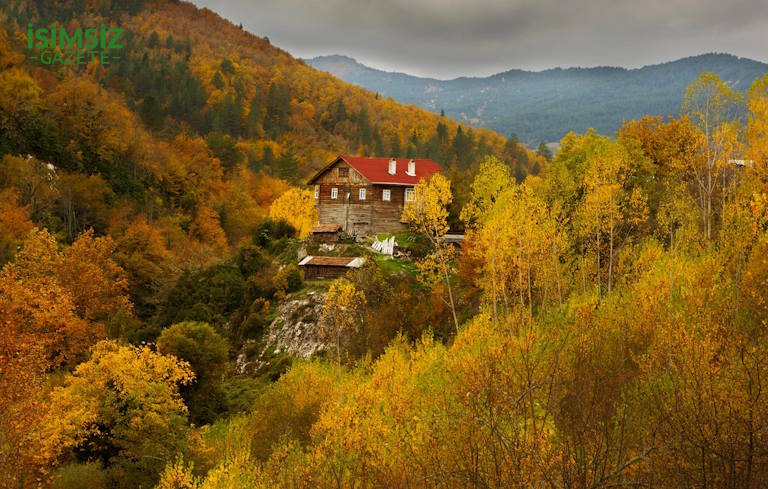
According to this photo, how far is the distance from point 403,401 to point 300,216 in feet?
175

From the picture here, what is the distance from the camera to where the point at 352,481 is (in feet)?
53.8

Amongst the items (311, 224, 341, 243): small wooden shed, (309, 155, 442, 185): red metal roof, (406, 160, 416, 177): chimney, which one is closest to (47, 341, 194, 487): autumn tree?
(311, 224, 341, 243): small wooden shed

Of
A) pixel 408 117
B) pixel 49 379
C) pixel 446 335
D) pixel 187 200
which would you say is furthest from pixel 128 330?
pixel 408 117

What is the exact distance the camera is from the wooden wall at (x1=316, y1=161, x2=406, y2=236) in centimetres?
5444

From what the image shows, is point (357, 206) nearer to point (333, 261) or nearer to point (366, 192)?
point (366, 192)

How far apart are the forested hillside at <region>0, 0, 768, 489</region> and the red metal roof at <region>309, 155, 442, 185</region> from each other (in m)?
4.69

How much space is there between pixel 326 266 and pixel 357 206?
412 inches

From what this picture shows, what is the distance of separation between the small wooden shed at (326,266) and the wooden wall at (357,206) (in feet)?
25.1

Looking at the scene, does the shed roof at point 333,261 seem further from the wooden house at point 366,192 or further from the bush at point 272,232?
the bush at point 272,232

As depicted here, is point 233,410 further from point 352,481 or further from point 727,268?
point 727,268

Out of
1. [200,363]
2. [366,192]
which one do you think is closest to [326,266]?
[366,192]

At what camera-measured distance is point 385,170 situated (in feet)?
184

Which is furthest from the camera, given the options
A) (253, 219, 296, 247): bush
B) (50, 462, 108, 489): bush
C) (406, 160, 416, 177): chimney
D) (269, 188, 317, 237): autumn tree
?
(269, 188, 317, 237): autumn tree

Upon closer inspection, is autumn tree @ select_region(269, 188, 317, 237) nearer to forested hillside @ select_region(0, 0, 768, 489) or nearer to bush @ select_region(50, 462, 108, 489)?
forested hillside @ select_region(0, 0, 768, 489)
